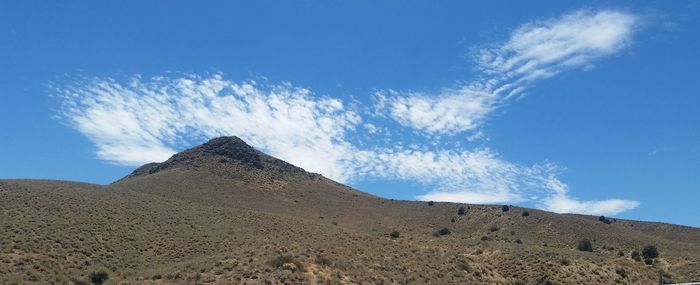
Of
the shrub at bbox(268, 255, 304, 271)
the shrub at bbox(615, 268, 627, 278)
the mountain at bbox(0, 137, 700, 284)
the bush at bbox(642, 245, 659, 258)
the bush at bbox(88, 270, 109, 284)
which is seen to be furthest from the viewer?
the bush at bbox(642, 245, 659, 258)

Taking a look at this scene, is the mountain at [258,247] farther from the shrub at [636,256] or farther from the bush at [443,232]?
the shrub at [636,256]

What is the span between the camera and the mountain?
137 feet

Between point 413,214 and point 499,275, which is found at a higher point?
point 413,214

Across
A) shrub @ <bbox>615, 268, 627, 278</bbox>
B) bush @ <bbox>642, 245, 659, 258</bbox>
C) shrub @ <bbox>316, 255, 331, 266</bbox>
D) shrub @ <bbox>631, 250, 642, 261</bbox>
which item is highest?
bush @ <bbox>642, 245, 659, 258</bbox>

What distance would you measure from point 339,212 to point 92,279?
6426cm

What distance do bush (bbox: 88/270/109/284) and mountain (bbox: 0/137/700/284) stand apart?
0.22ft

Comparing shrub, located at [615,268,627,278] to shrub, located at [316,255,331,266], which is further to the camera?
shrub, located at [615,268,627,278]

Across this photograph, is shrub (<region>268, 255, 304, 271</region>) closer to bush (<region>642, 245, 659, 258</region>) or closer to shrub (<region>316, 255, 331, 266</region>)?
shrub (<region>316, 255, 331, 266</region>)

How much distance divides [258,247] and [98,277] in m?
13.2

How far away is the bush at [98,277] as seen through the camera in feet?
133

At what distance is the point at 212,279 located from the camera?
3922 centimetres

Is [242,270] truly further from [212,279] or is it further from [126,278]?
[126,278]

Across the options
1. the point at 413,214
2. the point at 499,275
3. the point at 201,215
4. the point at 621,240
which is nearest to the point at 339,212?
the point at 413,214

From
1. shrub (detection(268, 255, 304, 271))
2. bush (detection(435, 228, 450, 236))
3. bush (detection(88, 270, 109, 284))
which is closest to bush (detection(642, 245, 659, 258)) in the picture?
bush (detection(435, 228, 450, 236))
